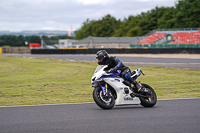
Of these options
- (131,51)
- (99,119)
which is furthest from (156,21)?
(99,119)

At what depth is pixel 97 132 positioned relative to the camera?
5516 mm

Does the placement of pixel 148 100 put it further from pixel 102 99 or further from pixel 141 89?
pixel 102 99

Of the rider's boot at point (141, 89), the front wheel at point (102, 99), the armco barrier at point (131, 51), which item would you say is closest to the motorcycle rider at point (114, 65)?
the rider's boot at point (141, 89)

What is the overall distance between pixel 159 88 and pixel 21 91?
5.09 m

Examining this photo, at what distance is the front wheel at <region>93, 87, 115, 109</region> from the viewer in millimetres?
7715

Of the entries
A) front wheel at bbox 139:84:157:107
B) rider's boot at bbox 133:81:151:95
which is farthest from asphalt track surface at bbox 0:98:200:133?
rider's boot at bbox 133:81:151:95

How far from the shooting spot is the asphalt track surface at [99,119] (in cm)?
574

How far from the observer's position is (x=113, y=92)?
8.14m

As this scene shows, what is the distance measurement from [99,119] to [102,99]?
114cm

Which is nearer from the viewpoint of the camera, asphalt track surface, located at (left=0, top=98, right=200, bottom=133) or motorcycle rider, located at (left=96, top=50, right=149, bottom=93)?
asphalt track surface, located at (left=0, top=98, right=200, bottom=133)

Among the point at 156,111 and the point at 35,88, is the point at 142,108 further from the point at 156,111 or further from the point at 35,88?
the point at 35,88

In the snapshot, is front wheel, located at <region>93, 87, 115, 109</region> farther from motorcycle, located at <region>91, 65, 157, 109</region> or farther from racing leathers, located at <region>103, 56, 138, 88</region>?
racing leathers, located at <region>103, 56, 138, 88</region>

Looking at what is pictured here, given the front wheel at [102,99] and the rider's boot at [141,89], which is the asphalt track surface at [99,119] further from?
the rider's boot at [141,89]

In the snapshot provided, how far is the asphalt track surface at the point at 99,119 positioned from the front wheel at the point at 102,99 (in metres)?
0.14
